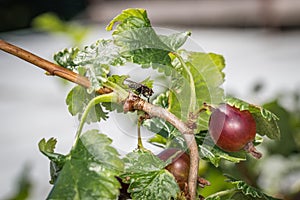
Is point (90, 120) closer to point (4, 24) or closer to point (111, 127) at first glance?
point (111, 127)

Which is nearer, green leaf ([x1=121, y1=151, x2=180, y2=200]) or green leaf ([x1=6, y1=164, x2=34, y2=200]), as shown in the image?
green leaf ([x1=121, y1=151, x2=180, y2=200])

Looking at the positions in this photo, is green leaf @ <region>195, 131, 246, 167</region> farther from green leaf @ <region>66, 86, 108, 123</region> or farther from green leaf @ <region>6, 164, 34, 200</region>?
green leaf @ <region>6, 164, 34, 200</region>

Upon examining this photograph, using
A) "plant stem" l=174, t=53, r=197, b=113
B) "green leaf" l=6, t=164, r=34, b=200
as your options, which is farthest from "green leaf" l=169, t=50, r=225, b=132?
"green leaf" l=6, t=164, r=34, b=200

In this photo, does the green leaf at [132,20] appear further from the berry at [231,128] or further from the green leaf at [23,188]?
the green leaf at [23,188]

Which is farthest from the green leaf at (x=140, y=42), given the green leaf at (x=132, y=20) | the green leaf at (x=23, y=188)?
the green leaf at (x=23, y=188)

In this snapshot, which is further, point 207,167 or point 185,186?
point 207,167

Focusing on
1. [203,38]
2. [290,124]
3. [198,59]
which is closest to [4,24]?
[203,38]
